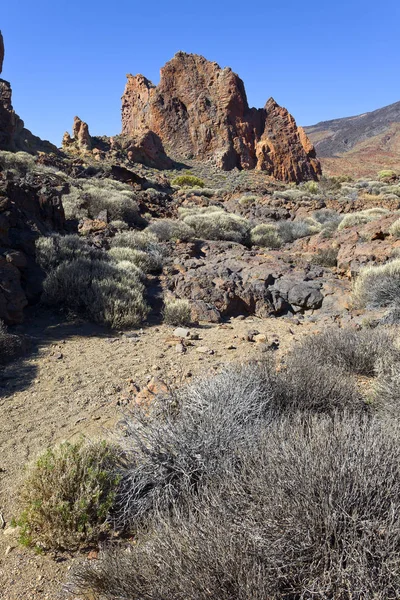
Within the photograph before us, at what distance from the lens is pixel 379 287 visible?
6359mm

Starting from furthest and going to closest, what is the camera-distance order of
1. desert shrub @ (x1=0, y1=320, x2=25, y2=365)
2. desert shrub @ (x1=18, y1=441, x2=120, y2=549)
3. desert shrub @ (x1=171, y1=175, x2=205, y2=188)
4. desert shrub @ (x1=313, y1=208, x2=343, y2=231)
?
1. desert shrub @ (x1=171, y1=175, x2=205, y2=188)
2. desert shrub @ (x1=313, y1=208, x2=343, y2=231)
3. desert shrub @ (x1=0, y1=320, x2=25, y2=365)
4. desert shrub @ (x1=18, y1=441, x2=120, y2=549)

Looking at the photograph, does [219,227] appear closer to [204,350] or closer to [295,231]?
[295,231]

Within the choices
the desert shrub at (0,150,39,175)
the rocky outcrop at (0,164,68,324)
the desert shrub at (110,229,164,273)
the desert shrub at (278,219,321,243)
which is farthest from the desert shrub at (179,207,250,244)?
the desert shrub at (0,150,39,175)

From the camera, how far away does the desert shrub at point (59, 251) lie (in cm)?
709

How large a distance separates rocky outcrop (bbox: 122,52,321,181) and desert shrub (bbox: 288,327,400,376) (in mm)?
34235

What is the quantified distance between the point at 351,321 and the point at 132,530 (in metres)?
4.79

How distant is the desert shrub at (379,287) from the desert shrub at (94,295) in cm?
375

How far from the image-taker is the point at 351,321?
595 cm

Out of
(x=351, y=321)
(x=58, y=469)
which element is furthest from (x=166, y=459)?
(x=351, y=321)

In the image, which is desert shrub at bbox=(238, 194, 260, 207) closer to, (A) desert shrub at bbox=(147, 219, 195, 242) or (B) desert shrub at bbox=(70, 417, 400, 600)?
(A) desert shrub at bbox=(147, 219, 195, 242)

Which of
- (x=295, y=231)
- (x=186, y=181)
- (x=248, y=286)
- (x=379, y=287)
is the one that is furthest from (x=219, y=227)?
(x=186, y=181)

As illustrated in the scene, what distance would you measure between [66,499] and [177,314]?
410 cm

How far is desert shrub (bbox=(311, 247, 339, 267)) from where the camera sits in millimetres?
9445

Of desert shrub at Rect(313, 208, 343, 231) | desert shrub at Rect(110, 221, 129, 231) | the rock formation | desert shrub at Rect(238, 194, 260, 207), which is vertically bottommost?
desert shrub at Rect(313, 208, 343, 231)
